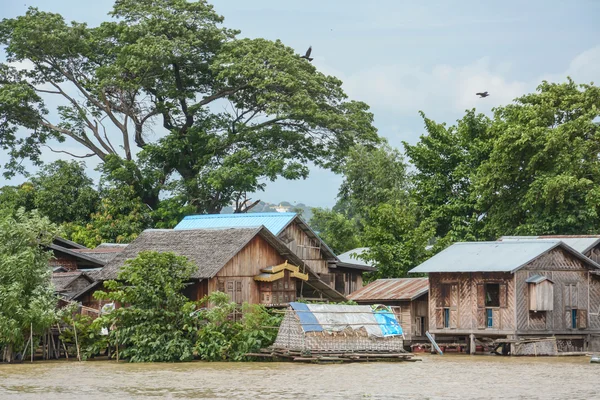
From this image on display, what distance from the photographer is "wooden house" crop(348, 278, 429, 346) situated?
40219 mm

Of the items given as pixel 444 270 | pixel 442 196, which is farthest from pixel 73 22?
pixel 444 270

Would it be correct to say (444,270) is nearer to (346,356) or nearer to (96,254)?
(346,356)

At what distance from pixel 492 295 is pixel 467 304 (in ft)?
11.4

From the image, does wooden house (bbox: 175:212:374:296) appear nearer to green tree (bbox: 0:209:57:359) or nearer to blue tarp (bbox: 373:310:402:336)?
blue tarp (bbox: 373:310:402:336)

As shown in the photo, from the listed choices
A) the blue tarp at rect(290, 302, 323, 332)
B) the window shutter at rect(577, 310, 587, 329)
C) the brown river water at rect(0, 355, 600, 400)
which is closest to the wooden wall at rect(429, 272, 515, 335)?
the window shutter at rect(577, 310, 587, 329)

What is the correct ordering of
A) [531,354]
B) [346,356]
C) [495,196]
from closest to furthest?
[346,356], [531,354], [495,196]

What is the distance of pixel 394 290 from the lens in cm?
4156

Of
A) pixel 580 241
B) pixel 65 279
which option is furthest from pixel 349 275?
pixel 65 279

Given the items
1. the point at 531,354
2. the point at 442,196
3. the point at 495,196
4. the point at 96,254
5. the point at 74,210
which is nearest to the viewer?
the point at 531,354

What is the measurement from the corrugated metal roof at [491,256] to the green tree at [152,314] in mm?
9793

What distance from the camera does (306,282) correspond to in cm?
3834

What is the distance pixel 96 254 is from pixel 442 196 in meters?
17.5

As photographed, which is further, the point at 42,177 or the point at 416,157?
the point at 42,177

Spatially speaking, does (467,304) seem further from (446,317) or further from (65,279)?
(65,279)
